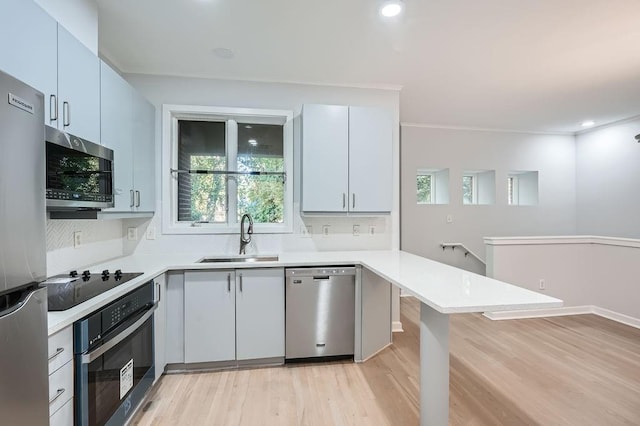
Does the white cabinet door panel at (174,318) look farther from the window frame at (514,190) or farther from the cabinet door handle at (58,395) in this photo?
the window frame at (514,190)

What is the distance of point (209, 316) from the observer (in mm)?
2402

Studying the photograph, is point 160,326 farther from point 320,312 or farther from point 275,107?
point 275,107

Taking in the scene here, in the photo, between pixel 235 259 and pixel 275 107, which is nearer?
pixel 235 259

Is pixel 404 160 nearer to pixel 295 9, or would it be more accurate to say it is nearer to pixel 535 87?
pixel 535 87

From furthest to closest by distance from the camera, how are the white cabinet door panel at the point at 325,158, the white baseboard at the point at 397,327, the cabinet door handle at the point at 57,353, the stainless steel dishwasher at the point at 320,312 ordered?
the white baseboard at the point at 397,327 < the white cabinet door panel at the point at 325,158 < the stainless steel dishwasher at the point at 320,312 < the cabinet door handle at the point at 57,353

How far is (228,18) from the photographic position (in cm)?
206

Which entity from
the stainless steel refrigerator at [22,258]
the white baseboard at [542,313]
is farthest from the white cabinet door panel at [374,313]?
the stainless steel refrigerator at [22,258]

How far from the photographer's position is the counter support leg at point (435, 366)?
4.90 feet

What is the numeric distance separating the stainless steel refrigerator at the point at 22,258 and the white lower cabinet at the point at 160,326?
1189 mm

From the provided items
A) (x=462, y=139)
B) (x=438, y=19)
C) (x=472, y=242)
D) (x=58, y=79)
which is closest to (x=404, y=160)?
(x=462, y=139)

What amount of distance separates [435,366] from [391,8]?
2.14m

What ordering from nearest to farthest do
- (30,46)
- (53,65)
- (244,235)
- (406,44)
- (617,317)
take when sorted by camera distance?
1. (30,46)
2. (53,65)
3. (406,44)
4. (244,235)
5. (617,317)

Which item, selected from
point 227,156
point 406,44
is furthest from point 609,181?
point 227,156

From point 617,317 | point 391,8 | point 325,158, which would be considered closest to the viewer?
point 391,8
